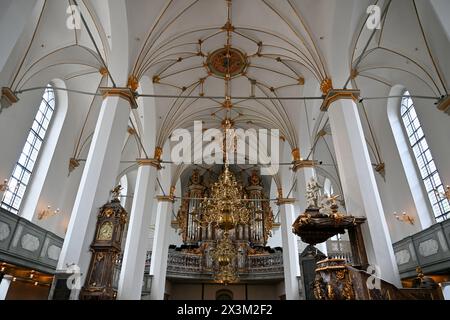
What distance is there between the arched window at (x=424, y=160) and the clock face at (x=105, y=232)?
10.4 m

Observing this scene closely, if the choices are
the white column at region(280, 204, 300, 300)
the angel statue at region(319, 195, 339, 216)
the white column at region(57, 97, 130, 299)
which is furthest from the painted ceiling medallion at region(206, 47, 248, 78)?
the white column at region(280, 204, 300, 300)

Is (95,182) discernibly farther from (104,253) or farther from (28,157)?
(28,157)

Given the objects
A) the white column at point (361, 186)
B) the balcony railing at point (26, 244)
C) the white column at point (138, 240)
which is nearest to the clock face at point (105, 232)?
the white column at point (138, 240)

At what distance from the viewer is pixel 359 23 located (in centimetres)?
900

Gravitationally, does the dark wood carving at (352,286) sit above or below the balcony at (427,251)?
below

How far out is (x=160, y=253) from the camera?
13.9 metres

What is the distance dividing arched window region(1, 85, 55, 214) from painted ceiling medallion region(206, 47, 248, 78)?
650 centimetres

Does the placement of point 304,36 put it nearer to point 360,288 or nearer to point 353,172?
point 353,172

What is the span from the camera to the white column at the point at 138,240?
9266mm

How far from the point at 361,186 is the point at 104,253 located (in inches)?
253

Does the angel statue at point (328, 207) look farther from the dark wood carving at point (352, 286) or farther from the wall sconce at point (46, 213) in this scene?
the wall sconce at point (46, 213)

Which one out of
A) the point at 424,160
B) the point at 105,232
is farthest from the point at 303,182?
the point at 105,232

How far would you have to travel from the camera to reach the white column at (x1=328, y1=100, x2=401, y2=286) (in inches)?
252

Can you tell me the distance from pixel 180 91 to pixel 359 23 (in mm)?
7918
